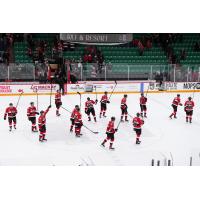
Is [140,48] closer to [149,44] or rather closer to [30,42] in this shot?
[149,44]

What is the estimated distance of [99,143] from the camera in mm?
8828

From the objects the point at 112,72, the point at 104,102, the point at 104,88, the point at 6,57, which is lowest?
the point at 104,102

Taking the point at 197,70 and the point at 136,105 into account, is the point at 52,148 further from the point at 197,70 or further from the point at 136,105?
the point at 197,70

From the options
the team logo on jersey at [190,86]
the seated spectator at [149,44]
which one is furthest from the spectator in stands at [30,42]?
the team logo on jersey at [190,86]

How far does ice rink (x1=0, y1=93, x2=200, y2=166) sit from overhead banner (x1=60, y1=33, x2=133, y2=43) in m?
2.46

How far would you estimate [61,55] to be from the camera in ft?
53.8

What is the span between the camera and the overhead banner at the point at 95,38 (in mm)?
12477

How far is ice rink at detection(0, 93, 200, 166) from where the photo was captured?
7824mm

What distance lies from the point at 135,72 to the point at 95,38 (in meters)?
2.84

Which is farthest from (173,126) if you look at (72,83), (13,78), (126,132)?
(13,78)

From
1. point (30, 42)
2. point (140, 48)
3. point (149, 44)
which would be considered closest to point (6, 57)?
point (30, 42)

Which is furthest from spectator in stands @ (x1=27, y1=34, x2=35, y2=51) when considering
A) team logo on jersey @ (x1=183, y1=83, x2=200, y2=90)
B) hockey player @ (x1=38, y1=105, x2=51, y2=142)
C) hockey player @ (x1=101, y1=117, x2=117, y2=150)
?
hockey player @ (x1=101, y1=117, x2=117, y2=150)

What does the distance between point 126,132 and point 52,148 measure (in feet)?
6.80

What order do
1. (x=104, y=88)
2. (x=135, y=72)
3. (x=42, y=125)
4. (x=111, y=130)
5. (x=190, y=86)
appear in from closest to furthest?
1. (x=111, y=130)
2. (x=42, y=125)
3. (x=104, y=88)
4. (x=135, y=72)
5. (x=190, y=86)
